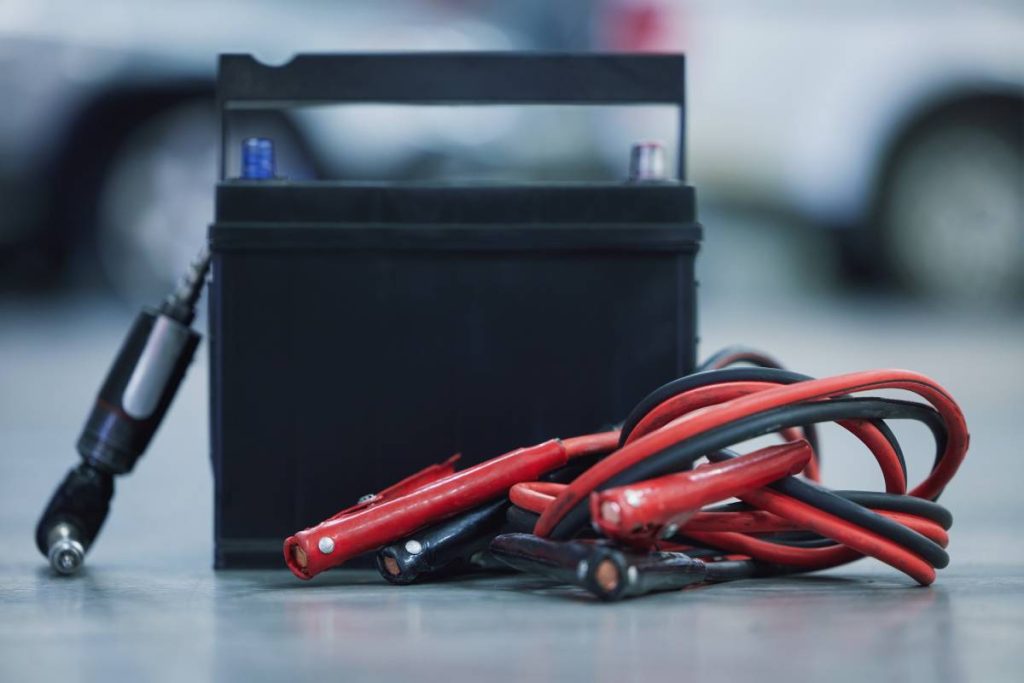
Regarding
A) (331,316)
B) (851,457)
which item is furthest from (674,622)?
(851,457)

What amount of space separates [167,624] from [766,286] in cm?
366

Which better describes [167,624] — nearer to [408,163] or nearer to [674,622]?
[674,622]

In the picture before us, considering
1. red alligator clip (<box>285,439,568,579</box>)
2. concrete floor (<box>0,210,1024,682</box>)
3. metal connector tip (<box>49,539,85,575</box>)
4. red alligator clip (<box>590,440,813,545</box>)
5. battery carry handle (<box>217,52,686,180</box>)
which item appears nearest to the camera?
concrete floor (<box>0,210,1024,682</box>)

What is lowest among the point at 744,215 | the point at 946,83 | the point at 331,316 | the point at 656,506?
the point at 656,506

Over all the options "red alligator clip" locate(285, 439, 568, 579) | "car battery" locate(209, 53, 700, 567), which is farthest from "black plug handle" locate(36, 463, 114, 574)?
"red alligator clip" locate(285, 439, 568, 579)

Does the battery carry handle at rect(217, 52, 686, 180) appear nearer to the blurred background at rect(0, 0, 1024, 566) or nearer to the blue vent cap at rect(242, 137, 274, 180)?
the blue vent cap at rect(242, 137, 274, 180)

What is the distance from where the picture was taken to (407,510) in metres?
0.96

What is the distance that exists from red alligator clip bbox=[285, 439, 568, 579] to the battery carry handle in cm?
36

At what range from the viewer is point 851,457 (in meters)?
2.06

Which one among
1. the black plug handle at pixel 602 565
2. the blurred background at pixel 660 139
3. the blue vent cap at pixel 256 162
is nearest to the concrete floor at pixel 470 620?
the black plug handle at pixel 602 565

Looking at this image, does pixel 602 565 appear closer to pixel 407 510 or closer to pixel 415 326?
pixel 407 510

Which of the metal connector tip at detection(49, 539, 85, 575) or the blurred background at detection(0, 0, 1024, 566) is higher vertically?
the blurred background at detection(0, 0, 1024, 566)

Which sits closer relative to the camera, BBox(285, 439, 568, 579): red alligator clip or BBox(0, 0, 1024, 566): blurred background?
BBox(285, 439, 568, 579): red alligator clip

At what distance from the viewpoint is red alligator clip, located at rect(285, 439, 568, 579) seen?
943 mm
